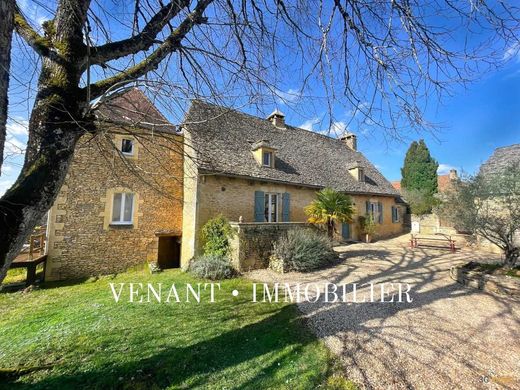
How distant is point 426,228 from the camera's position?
64.8 feet

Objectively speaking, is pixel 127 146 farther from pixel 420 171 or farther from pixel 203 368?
pixel 420 171

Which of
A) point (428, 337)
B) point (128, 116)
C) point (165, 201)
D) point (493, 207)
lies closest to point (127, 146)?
point (165, 201)

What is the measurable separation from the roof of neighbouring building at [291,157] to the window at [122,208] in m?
3.84

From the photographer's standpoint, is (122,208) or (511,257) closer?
(511,257)

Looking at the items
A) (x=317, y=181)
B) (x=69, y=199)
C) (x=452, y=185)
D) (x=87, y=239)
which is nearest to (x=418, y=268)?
(x=452, y=185)

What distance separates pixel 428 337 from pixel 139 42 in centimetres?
653

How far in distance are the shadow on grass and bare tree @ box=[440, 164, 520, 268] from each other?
7.18 meters

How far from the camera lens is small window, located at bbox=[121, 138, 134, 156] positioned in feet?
36.4

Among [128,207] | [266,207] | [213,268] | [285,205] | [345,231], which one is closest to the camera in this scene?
[213,268]

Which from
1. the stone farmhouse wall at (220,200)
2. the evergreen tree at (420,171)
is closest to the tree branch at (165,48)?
the stone farmhouse wall at (220,200)

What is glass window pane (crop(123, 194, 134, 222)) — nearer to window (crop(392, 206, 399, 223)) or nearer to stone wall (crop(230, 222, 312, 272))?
stone wall (crop(230, 222, 312, 272))

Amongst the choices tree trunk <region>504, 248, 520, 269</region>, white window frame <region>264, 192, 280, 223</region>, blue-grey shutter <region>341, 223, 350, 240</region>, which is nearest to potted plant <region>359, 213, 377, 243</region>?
blue-grey shutter <region>341, 223, 350, 240</region>

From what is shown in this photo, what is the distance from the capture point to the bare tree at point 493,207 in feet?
23.9

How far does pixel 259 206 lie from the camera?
1219 cm
